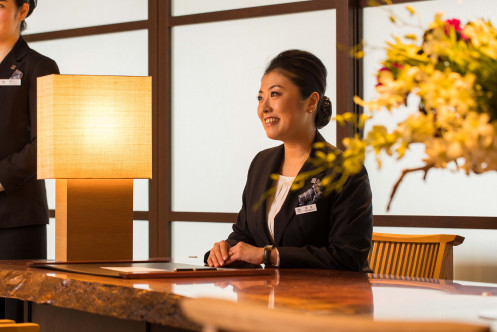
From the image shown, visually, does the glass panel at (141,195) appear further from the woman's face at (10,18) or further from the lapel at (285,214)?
the lapel at (285,214)

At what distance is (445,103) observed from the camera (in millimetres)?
1331

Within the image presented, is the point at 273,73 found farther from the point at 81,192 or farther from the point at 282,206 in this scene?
the point at 81,192

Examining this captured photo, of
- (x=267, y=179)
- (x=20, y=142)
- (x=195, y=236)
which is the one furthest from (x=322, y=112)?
(x=195, y=236)

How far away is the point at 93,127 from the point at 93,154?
97mm

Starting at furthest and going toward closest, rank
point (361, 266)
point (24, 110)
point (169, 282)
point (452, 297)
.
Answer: point (24, 110) → point (361, 266) → point (169, 282) → point (452, 297)

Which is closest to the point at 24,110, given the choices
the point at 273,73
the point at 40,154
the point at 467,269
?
the point at 40,154

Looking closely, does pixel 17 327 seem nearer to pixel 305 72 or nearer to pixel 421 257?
pixel 305 72

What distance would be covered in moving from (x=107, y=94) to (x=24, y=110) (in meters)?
0.79

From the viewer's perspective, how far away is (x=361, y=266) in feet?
8.68

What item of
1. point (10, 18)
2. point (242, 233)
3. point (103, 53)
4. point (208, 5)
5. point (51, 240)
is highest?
point (208, 5)

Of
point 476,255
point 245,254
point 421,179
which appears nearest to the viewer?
point 245,254

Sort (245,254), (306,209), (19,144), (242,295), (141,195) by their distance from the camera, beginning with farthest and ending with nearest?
(141,195) < (19,144) < (306,209) < (245,254) < (242,295)

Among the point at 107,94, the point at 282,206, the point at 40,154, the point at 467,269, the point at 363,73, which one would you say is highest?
the point at 363,73

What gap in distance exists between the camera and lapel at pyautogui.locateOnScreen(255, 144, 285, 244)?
2.82m
